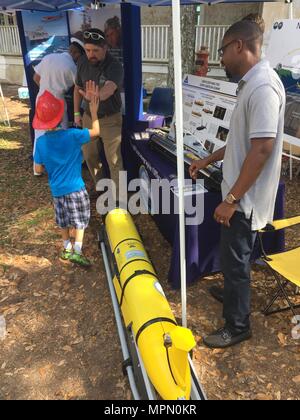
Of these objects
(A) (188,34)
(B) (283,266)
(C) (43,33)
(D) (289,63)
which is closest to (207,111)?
(D) (289,63)

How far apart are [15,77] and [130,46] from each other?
13.0 meters

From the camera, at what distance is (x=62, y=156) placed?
10.6ft

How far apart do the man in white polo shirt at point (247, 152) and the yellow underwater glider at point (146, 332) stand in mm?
620

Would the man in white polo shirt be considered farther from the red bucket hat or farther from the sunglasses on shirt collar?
the sunglasses on shirt collar

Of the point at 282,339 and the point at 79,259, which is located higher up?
the point at 79,259

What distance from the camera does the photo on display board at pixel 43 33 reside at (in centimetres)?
641

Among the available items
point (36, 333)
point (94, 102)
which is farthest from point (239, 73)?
point (36, 333)

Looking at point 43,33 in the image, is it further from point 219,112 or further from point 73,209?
point 73,209

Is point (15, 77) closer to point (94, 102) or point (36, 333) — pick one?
point (94, 102)

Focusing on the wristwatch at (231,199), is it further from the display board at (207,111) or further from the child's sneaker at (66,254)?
the child's sneaker at (66,254)

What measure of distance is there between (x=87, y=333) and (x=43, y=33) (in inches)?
233

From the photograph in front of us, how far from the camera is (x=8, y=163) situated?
22.4 feet
